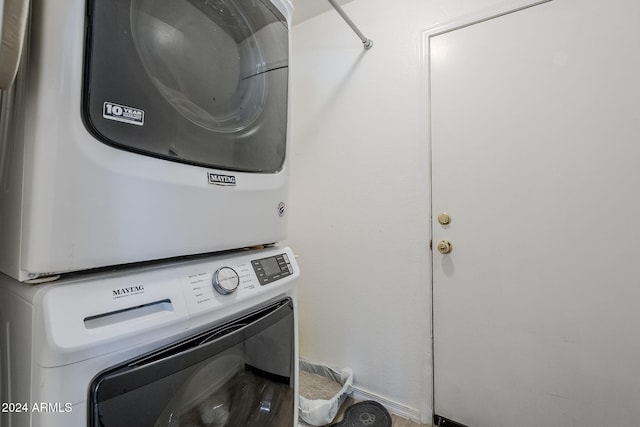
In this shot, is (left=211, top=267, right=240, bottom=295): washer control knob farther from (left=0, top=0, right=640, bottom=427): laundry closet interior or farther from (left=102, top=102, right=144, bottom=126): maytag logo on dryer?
(left=102, top=102, right=144, bottom=126): maytag logo on dryer

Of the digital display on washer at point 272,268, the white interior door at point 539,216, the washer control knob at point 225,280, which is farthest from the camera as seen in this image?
the white interior door at point 539,216

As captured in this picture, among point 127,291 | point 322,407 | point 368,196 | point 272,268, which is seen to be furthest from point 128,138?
point 322,407

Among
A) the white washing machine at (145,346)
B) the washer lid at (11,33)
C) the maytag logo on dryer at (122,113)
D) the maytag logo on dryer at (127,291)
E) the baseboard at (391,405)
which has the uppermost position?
the washer lid at (11,33)

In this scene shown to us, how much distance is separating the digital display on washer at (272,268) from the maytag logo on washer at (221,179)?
8.6 inches

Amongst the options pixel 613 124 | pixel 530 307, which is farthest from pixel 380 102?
pixel 530 307

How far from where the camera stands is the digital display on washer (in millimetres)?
750

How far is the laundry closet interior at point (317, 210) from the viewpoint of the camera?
1.52ft

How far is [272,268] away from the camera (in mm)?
798

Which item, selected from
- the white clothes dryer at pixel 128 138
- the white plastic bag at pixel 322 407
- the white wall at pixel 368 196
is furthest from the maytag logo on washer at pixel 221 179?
the white plastic bag at pixel 322 407

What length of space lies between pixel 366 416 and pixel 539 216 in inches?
47.6

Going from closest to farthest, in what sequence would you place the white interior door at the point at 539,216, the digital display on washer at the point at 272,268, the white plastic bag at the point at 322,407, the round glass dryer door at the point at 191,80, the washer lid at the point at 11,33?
the washer lid at the point at 11,33
the round glass dryer door at the point at 191,80
the digital display on washer at the point at 272,268
the white interior door at the point at 539,216
the white plastic bag at the point at 322,407

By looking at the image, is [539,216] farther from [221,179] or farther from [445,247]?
[221,179]

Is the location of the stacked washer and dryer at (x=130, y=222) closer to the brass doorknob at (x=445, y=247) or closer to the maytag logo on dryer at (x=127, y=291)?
the maytag logo on dryer at (x=127, y=291)

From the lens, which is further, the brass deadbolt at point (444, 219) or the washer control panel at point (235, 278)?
the brass deadbolt at point (444, 219)
